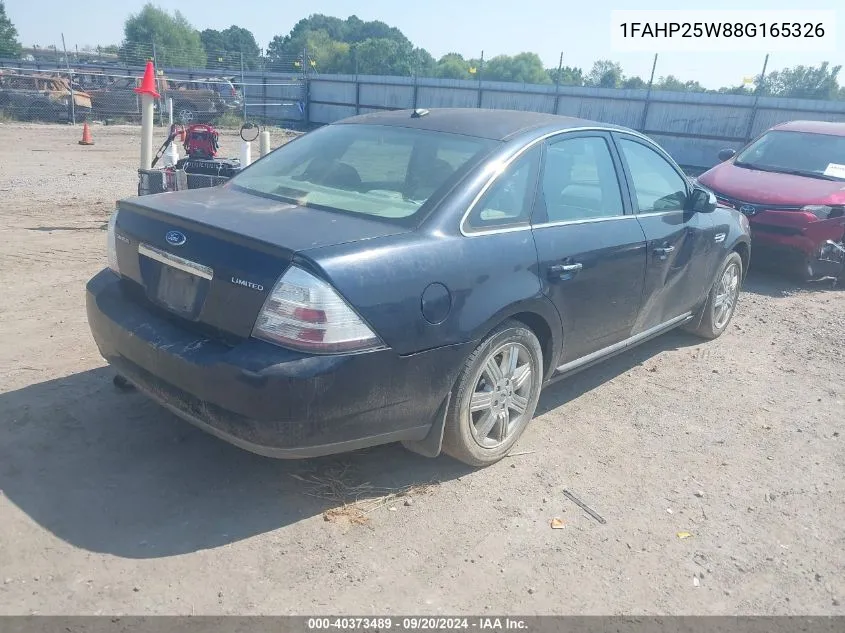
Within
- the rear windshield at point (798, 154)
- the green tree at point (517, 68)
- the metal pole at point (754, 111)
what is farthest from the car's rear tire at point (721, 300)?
the green tree at point (517, 68)

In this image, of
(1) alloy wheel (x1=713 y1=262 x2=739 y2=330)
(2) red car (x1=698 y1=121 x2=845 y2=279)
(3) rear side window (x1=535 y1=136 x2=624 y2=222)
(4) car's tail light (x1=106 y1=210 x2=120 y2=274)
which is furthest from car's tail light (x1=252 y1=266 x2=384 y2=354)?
(2) red car (x1=698 y1=121 x2=845 y2=279)

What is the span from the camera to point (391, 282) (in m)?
2.87

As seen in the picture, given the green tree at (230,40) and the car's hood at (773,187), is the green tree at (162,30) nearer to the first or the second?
the green tree at (230,40)

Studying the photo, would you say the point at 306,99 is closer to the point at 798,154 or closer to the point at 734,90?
the point at 734,90

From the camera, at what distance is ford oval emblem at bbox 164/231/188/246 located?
306cm

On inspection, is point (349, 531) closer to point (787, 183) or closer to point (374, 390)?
point (374, 390)

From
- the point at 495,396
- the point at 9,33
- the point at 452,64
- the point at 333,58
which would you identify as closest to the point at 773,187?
the point at 495,396

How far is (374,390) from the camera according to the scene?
2881 mm

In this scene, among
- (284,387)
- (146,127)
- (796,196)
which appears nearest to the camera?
(284,387)

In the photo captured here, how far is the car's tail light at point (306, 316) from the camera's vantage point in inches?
107

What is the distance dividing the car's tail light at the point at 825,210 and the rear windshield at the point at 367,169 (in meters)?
5.27

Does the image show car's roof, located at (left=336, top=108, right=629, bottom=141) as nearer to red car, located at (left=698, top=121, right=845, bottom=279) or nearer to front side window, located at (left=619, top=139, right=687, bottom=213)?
front side window, located at (left=619, top=139, right=687, bottom=213)

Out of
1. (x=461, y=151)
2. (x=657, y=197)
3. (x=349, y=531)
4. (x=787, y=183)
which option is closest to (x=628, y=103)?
(x=787, y=183)

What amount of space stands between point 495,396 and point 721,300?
3.10m
